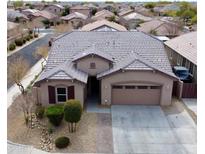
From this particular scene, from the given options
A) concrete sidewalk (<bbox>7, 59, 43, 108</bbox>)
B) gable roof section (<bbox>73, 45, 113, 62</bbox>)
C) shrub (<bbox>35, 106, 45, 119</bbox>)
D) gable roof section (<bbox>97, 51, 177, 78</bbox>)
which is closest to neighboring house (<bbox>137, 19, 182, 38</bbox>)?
concrete sidewalk (<bbox>7, 59, 43, 108</bbox>)

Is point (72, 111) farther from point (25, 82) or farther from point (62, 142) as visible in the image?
point (25, 82)

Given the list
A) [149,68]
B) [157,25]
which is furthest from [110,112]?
[157,25]

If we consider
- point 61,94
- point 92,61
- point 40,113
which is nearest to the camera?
point 40,113

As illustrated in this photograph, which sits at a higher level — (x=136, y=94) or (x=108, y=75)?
(x=108, y=75)

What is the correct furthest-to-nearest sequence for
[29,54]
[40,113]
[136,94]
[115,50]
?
[29,54], [115,50], [136,94], [40,113]

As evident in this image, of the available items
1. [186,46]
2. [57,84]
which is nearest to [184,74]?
[186,46]

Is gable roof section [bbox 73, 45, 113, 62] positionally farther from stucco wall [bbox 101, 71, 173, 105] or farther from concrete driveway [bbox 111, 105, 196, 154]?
concrete driveway [bbox 111, 105, 196, 154]
